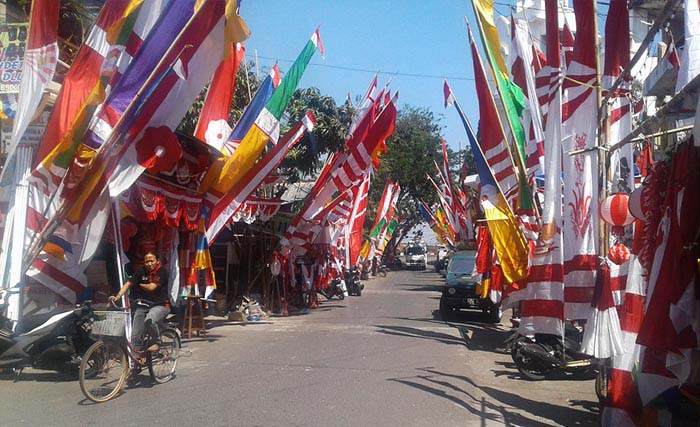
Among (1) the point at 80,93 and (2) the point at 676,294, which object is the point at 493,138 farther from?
(1) the point at 80,93

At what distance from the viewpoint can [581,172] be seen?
748 cm

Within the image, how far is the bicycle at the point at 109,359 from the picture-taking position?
7.39m

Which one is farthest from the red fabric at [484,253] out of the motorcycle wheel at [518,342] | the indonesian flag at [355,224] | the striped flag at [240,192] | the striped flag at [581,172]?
the indonesian flag at [355,224]

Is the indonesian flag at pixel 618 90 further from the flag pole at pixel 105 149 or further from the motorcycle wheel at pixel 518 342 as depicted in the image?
the flag pole at pixel 105 149

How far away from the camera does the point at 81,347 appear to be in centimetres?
865

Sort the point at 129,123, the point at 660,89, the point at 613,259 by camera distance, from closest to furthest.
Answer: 1. the point at 613,259
2. the point at 129,123
3. the point at 660,89

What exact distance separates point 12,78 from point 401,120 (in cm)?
4204

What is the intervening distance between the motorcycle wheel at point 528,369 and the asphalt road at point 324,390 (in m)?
0.18

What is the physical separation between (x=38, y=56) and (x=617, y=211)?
26.8ft

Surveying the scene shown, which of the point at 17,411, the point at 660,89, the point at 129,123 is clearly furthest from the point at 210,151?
the point at 660,89

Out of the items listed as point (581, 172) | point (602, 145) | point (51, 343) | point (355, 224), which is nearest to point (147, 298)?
point (51, 343)

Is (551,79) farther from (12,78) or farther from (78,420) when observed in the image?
(12,78)

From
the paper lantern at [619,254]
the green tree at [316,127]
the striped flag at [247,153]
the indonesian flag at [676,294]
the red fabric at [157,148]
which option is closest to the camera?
A: the indonesian flag at [676,294]

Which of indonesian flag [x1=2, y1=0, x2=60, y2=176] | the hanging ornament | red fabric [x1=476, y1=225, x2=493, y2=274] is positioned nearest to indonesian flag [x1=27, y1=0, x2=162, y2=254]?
indonesian flag [x1=2, y1=0, x2=60, y2=176]
